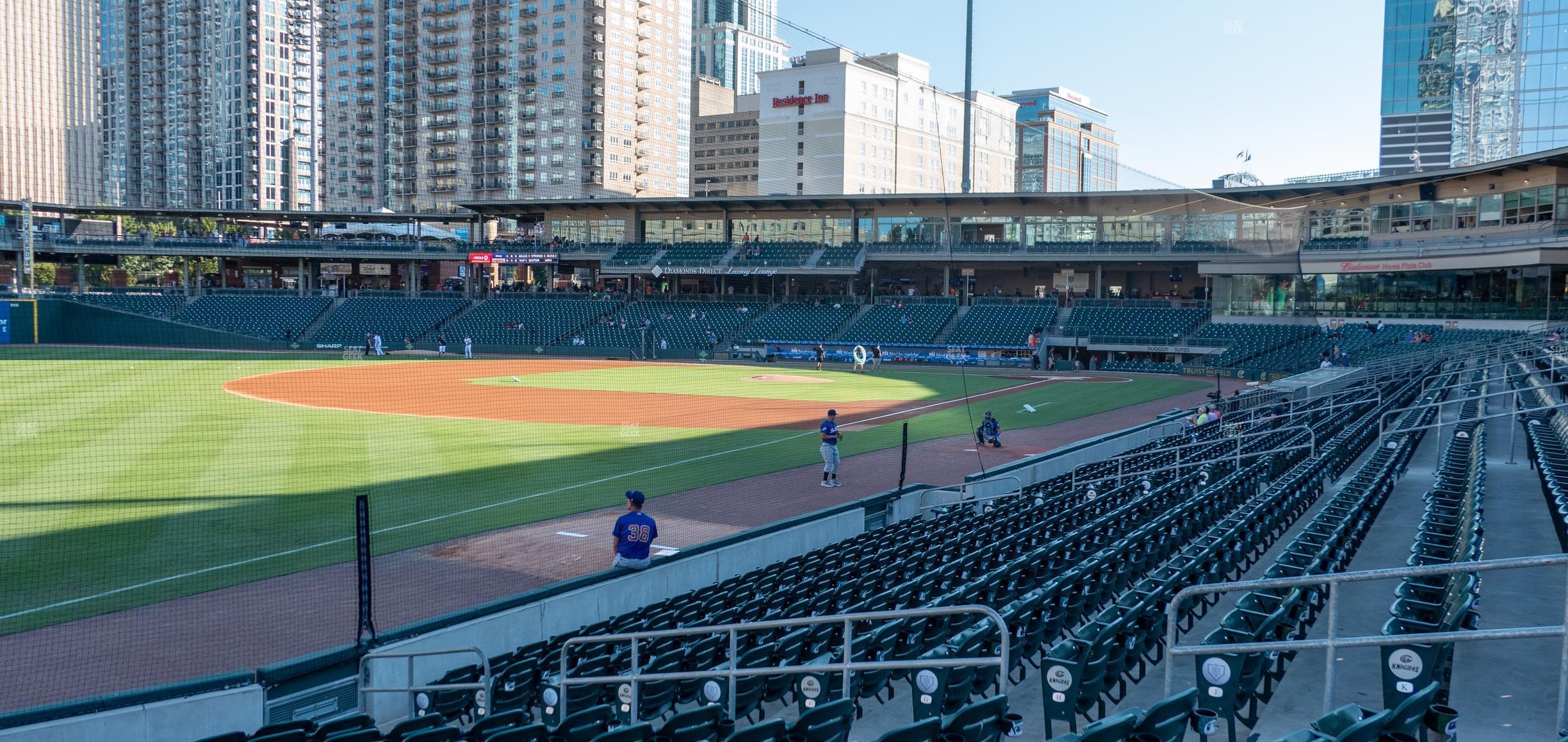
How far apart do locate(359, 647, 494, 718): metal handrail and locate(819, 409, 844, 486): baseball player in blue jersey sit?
1107cm

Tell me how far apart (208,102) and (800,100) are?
3488 inches

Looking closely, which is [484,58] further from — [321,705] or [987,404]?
[321,705]

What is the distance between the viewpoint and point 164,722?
317 inches

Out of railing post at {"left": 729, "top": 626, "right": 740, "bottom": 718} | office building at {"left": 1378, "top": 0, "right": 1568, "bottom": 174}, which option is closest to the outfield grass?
railing post at {"left": 729, "top": 626, "right": 740, "bottom": 718}

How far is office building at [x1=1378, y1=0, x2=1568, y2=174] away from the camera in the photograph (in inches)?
2667

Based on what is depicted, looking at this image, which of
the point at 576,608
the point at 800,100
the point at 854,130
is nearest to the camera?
the point at 576,608

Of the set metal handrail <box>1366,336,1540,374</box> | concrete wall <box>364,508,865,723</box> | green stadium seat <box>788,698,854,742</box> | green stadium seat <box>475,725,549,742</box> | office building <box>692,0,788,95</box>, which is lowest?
concrete wall <box>364,508,865,723</box>

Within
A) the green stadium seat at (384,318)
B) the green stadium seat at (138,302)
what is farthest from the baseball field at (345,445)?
the green stadium seat at (384,318)

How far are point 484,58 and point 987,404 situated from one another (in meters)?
92.8

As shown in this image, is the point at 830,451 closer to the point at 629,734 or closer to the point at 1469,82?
the point at 629,734

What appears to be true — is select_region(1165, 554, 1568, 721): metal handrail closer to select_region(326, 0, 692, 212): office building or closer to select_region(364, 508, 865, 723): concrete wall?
select_region(364, 508, 865, 723): concrete wall

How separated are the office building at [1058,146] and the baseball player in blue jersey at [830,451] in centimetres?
11965

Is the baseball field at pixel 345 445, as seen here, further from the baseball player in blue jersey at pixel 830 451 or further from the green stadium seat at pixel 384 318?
the green stadium seat at pixel 384 318

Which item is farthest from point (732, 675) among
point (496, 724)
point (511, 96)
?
point (511, 96)
